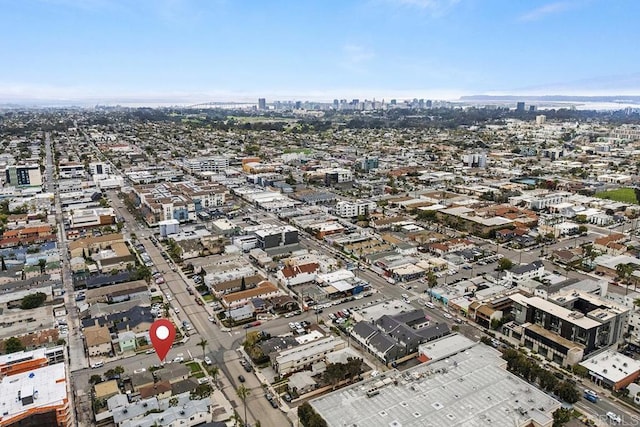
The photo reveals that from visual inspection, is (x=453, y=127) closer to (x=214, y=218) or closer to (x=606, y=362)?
(x=214, y=218)

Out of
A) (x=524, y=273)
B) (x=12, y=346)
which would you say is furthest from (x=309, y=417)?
(x=524, y=273)

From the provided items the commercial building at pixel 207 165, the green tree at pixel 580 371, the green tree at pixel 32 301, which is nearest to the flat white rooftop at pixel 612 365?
the green tree at pixel 580 371

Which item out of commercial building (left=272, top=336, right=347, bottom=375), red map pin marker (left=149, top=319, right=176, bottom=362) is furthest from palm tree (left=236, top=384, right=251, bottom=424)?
red map pin marker (left=149, top=319, right=176, bottom=362)

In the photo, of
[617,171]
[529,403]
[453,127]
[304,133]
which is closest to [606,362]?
[529,403]

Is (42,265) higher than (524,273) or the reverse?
the reverse

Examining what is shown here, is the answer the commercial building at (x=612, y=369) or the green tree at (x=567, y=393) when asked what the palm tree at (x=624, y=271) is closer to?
the commercial building at (x=612, y=369)

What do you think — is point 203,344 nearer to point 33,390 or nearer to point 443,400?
point 33,390

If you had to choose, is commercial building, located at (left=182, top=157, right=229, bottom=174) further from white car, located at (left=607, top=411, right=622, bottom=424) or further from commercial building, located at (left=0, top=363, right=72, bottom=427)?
white car, located at (left=607, top=411, right=622, bottom=424)
